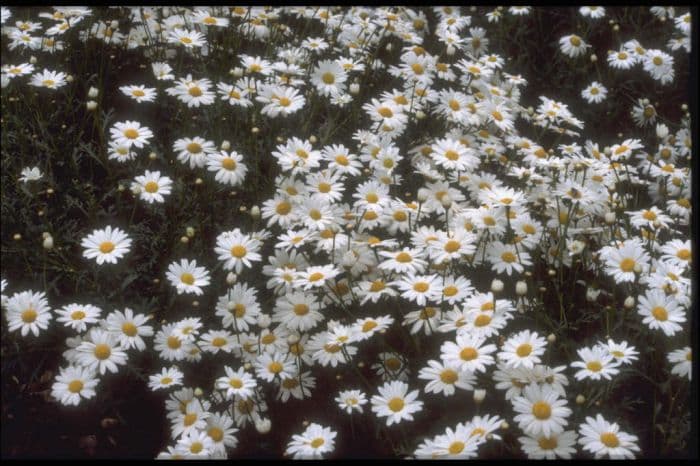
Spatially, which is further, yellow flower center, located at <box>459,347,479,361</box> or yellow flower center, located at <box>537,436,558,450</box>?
yellow flower center, located at <box>459,347,479,361</box>

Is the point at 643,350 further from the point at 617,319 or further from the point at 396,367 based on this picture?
the point at 396,367

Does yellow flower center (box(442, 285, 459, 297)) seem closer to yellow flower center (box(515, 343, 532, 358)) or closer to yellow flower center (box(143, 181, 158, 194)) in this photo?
yellow flower center (box(515, 343, 532, 358))

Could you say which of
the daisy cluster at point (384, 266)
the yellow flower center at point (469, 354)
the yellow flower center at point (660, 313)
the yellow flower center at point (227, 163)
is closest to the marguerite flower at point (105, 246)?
the daisy cluster at point (384, 266)

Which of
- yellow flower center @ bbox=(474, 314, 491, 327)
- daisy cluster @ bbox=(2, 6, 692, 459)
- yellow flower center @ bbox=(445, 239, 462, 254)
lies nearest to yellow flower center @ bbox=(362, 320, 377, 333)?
daisy cluster @ bbox=(2, 6, 692, 459)

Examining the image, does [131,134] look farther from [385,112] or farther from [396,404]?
[396,404]

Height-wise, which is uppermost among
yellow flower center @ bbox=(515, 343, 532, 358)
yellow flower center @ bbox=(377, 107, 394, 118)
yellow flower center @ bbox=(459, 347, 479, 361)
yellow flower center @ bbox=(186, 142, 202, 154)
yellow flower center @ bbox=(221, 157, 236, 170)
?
yellow flower center @ bbox=(377, 107, 394, 118)

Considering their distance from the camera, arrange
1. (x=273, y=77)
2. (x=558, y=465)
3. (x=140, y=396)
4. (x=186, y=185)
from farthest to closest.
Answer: (x=273, y=77) → (x=186, y=185) → (x=140, y=396) → (x=558, y=465)

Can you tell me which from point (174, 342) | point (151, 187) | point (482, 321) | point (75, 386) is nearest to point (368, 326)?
point (482, 321)

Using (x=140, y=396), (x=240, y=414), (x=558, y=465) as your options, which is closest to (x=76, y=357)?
(x=140, y=396)

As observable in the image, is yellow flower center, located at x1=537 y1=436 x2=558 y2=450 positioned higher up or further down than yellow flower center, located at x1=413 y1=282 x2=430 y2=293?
further down
